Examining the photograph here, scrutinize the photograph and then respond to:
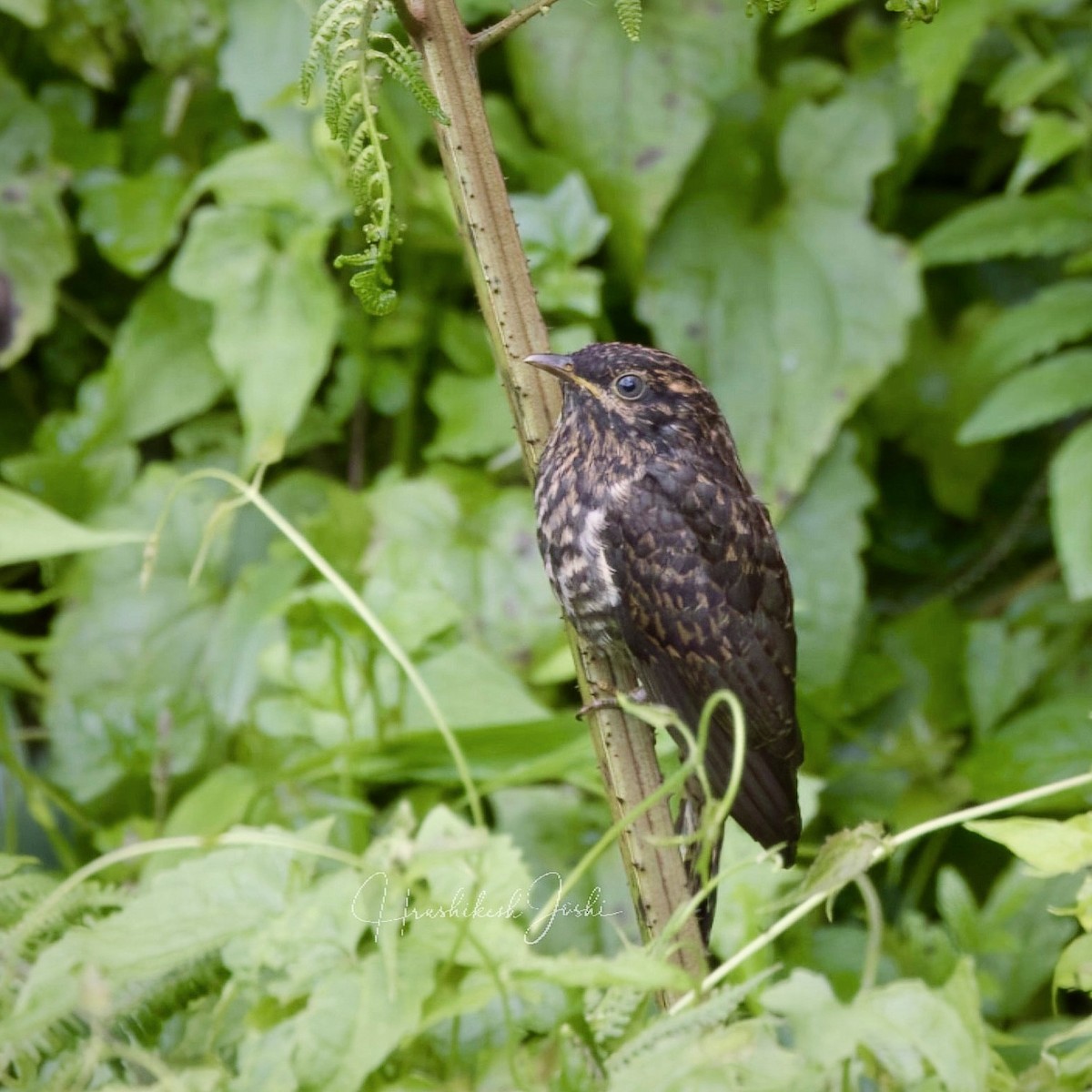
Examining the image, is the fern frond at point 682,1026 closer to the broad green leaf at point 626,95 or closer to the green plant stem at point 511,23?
the green plant stem at point 511,23

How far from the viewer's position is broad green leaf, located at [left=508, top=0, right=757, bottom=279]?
3.40m

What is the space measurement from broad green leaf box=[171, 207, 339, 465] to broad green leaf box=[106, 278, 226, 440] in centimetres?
29

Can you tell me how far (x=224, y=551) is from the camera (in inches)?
135

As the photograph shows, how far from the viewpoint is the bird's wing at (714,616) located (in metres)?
2.06

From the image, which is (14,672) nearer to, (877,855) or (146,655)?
(146,655)

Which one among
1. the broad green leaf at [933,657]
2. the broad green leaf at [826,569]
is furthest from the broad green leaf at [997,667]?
the broad green leaf at [826,569]

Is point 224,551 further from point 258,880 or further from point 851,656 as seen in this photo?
point 258,880

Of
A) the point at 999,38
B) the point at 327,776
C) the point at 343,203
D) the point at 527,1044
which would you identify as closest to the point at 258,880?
the point at 527,1044

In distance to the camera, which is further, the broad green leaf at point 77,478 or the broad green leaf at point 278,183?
the broad green leaf at point 77,478

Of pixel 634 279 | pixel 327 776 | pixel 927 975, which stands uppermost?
pixel 634 279

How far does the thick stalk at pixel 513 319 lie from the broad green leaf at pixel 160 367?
→ 2.12 m

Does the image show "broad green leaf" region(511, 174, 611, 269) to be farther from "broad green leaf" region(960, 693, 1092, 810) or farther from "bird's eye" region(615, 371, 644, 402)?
"broad green leaf" region(960, 693, 1092, 810)

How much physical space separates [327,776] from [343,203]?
1381 millimetres

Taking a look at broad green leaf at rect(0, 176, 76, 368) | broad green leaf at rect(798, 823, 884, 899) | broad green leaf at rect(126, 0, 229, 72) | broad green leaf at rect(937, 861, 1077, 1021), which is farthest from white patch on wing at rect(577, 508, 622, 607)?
broad green leaf at rect(126, 0, 229, 72)
